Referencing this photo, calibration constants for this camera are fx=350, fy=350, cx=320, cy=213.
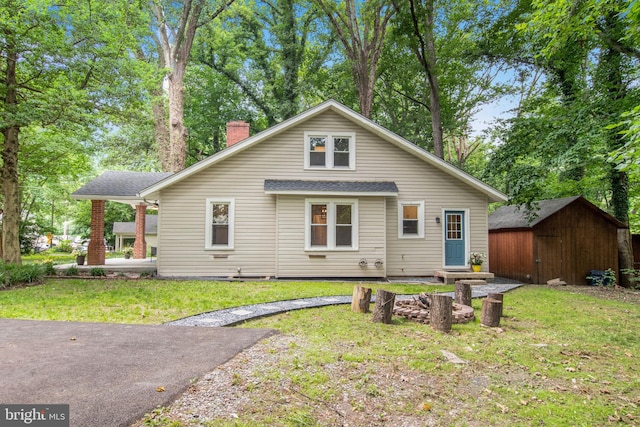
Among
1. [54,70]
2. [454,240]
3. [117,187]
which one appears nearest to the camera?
[54,70]

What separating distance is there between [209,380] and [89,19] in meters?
12.2

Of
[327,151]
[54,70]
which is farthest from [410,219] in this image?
[54,70]

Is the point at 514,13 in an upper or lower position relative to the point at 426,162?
upper

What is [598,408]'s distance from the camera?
3283 mm

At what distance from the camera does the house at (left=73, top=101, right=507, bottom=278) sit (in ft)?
37.8

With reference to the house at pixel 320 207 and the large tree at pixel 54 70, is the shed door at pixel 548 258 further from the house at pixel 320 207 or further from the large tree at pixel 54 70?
the large tree at pixel 54 70

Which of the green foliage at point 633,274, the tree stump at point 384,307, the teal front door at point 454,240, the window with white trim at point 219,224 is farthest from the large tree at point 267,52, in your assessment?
the tree stump at point 384,307

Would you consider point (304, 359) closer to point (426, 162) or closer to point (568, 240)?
point (426, 162)

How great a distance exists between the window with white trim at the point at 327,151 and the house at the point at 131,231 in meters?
16.7

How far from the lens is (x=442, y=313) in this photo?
5.79 m

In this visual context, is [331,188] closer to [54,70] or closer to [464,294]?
[464,294]

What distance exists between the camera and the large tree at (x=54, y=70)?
993 centimetres

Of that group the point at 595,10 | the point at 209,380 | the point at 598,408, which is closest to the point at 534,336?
the point at 598,408

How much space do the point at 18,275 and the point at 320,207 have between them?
8.82 m
